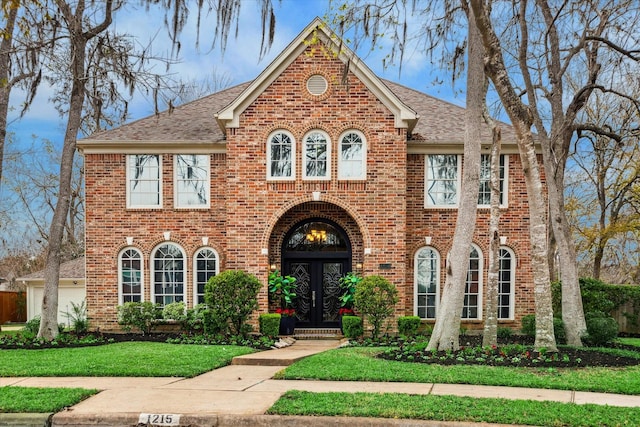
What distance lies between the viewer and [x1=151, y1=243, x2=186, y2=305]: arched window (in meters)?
15.5

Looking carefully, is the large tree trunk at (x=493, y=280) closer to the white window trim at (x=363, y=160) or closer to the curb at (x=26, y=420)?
the white window trim at (x=363, y=160)

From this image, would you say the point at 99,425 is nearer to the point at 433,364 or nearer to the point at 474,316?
the point at 433,364

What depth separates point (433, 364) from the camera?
9594 millimetres

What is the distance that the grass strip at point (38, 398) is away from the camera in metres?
6.61

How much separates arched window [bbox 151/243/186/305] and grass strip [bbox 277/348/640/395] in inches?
271

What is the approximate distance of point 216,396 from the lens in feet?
24.0

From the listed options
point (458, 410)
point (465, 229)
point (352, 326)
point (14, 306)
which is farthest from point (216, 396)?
point (14, 306)

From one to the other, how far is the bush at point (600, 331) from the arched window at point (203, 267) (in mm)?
10046

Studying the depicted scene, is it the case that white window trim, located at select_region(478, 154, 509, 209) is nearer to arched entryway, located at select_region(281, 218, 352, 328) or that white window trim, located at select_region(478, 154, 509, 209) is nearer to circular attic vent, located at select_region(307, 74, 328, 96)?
arched entryway, located at select_region(281, 218, 352, 328)

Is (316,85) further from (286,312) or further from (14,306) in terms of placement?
(14,306)

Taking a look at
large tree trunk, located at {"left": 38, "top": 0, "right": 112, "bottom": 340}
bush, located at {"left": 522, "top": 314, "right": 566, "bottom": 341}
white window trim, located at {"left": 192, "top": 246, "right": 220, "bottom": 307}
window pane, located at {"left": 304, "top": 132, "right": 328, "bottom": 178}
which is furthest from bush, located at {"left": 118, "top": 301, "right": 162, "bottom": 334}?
bush, located at {"left": 522, "top": 314, "right": 566, "bottom": 341}

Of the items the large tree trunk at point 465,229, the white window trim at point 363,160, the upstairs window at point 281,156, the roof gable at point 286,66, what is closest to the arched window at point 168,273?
the upstairs window at point 281,156

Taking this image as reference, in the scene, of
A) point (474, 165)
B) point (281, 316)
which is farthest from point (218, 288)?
point (474, 165)

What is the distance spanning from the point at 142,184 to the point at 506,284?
1113 cm
